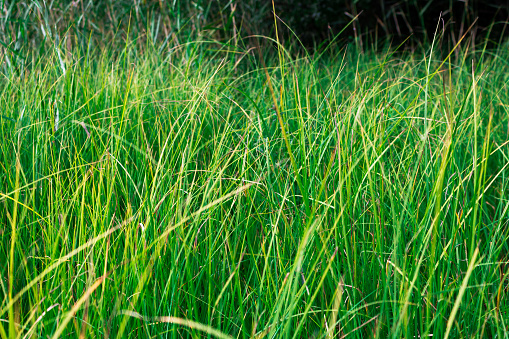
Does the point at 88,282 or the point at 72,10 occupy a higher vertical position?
the point at 72,10

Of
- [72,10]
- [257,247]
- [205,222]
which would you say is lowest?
[257,247]

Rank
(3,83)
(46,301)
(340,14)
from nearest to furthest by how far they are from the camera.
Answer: (46,301) < (3,83) < (340,14)

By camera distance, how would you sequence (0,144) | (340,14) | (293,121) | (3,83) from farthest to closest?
(340,14)
(3,83)
(293,121)
(0,144)

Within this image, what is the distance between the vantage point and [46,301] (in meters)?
0.71

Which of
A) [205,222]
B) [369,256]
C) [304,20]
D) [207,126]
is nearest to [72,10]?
[207,126]

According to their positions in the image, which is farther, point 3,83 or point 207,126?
point 3,83

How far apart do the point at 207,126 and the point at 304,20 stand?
11.8 ft

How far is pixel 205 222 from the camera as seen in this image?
2.96 feet

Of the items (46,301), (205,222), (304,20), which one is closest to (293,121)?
(205,222)

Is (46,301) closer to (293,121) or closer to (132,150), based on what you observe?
(132,150)

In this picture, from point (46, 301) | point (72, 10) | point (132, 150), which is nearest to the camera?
point (46, 301)

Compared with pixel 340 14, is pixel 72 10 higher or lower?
higher

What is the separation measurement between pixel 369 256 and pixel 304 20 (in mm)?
4212

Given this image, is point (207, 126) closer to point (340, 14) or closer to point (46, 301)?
point (46, 301)
